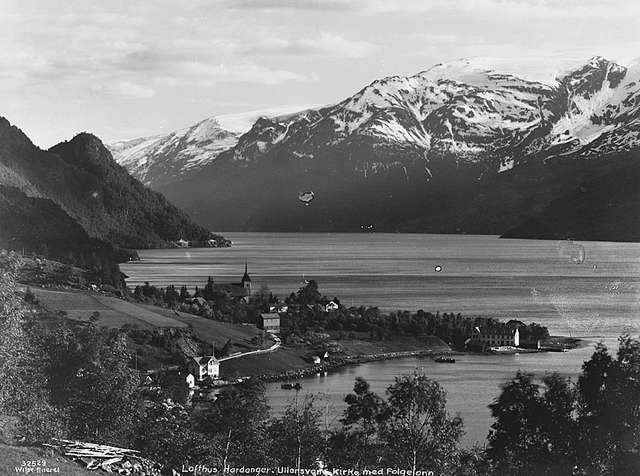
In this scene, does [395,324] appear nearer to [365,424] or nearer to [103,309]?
[103,309]

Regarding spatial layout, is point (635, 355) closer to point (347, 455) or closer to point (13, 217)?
point (347, 455)

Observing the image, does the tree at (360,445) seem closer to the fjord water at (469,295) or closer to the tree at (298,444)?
the tree at (298,444)

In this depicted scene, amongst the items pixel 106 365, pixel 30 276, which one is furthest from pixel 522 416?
pixel 30 276

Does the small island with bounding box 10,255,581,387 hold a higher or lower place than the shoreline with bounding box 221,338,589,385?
higher

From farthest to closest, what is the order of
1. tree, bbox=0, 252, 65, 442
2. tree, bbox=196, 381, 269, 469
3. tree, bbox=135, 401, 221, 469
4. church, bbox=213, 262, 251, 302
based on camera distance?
church, bbox=213, 262, 251, 302
tree, bbox=196, 381, 269, 469
tree, bbox=135, 401, 221, 469
tree, bbox=0, 252, 65, 442

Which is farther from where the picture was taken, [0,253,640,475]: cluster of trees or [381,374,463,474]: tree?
[381,374,463,474]: tree

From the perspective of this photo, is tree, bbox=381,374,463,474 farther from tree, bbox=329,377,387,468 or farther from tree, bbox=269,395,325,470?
tree, bbox=269,395,325,470

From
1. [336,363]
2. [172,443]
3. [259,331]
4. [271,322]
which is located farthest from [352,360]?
[172,443]

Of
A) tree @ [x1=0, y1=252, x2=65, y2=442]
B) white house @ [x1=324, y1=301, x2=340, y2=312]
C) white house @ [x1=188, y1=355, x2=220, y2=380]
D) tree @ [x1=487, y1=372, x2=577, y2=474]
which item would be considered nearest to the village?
white house @ [x1=188, y1=355, x2=220, y2=380]

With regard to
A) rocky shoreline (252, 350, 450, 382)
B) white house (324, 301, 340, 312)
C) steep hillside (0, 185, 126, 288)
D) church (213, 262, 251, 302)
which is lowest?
rocky shoreline (252, 350, 450, 382)
